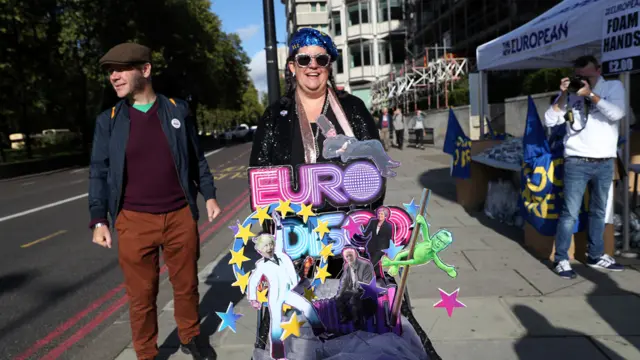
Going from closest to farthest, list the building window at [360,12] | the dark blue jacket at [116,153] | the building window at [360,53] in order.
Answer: the dark blue jacket at [116,153]
the building window at [360,12]
the building window at [360,53]

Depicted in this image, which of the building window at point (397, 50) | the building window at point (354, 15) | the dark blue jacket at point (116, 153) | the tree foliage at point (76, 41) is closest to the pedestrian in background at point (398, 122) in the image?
the tree foliage at point (76, 41)

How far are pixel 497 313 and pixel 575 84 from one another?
220 centimetres

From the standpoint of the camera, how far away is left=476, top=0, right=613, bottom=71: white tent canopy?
4.44 metres

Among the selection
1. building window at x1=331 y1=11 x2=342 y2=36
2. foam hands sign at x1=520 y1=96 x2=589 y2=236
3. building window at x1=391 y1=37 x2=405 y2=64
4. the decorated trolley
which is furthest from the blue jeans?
building window at x1=331 y1=11 x2=342 y2=36

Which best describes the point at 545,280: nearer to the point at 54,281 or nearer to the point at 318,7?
the point at 54,281

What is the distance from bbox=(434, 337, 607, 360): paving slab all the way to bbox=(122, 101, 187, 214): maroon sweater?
6.91 ft

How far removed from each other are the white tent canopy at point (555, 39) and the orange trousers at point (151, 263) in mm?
4175

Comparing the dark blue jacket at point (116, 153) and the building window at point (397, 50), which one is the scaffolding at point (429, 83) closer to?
the building window at point (397, 50)

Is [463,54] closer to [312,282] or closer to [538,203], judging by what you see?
[538,203]

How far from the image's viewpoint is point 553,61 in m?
6.93

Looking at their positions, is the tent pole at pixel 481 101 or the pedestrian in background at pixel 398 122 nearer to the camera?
the tent pole at pixel 481 101

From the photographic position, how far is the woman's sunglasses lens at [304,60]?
82.8 inches

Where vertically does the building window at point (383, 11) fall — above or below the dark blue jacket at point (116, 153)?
above

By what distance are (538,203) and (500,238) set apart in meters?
1.08
